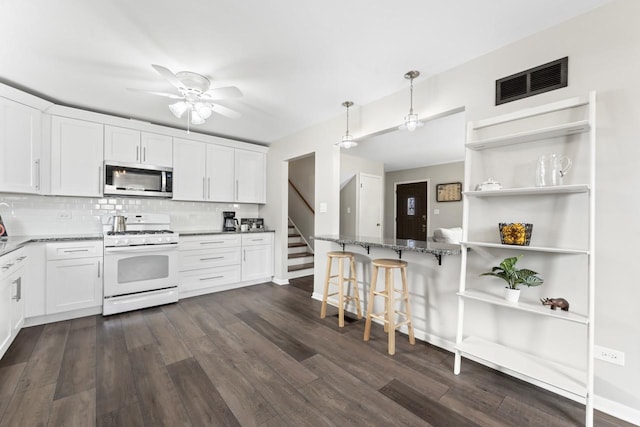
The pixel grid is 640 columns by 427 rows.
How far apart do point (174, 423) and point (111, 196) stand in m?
3.11

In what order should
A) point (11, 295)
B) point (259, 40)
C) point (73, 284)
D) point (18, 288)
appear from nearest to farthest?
point (259, 40), point (11, 295), point (18, 288), point (73, 284)

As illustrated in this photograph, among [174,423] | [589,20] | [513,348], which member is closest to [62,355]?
[174,423]

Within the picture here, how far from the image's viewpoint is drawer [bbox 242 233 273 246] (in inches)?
172

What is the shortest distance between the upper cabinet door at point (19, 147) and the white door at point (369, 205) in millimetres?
→ 4939

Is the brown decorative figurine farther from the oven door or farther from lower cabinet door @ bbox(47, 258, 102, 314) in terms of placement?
lower cabinet door @ bbox(47, 258, 102, 314)

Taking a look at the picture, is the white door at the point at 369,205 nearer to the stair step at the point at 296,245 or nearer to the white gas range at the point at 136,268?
the stair step at the point at 296,245

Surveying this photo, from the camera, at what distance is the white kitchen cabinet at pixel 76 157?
3.14m

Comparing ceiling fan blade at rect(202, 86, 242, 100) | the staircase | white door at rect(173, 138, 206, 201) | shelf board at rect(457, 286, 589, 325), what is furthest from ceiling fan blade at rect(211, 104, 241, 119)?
the staircase

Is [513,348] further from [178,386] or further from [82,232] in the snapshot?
[82,232]

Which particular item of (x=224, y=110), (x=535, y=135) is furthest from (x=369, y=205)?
(x=535, y=135)

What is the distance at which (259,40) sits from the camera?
6.74 ft

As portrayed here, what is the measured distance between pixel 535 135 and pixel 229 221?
13.8ft

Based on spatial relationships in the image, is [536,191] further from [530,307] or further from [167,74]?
[167,74]

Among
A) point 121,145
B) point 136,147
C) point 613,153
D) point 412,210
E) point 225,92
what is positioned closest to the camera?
point 613,153
